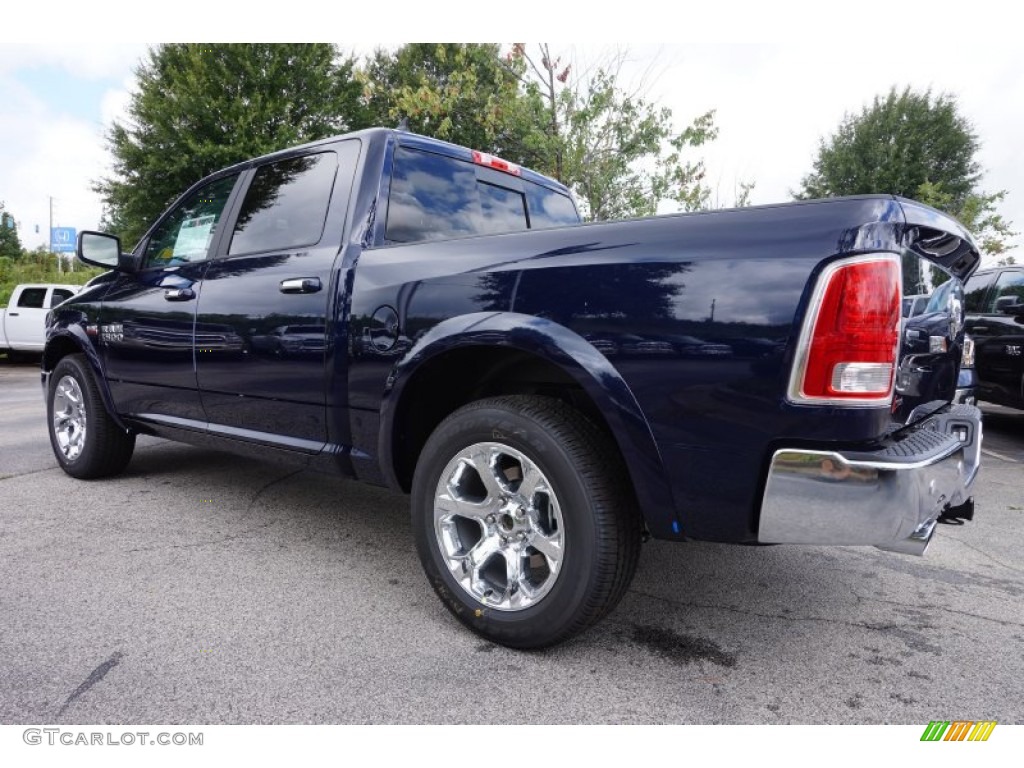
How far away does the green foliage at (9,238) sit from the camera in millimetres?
34500

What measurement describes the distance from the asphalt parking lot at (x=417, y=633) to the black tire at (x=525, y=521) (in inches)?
6.1

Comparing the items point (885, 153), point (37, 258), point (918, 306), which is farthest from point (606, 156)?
point (37, 258)

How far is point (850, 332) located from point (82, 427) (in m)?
4.42

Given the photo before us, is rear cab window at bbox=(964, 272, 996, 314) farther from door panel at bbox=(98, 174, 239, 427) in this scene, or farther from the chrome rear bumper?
door panel at bbox=(98, 174, 239, 427)

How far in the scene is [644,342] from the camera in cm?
187

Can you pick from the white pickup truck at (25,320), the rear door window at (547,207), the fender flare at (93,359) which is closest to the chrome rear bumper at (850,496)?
the rear door window at (547,207)

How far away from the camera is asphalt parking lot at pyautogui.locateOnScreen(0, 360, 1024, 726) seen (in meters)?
1.86

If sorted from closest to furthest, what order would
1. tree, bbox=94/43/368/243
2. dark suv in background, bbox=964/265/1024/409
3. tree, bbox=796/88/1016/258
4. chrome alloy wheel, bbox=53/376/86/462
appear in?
chrome alloy wheel, bbox=53/376/86/462
dark suv in background, bbox=964/265/1024/409
tree, bbox=94/43/368/243
tree, bbox=796/88/1016/258

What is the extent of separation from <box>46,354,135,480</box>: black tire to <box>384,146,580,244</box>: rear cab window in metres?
2.54

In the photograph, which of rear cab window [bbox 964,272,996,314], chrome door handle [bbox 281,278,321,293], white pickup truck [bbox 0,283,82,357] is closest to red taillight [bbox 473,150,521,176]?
chrome door handle [bbox 281,278,321,293]

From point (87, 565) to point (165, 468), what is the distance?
1.86 metres

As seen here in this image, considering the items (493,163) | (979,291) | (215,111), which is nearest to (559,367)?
(493,163)

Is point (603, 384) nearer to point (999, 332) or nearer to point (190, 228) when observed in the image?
point (190, 228)
